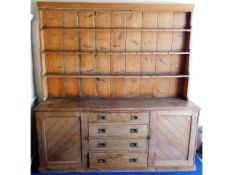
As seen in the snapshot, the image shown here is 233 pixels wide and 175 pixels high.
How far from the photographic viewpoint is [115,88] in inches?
108

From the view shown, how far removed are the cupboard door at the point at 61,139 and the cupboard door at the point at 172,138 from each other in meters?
0.84

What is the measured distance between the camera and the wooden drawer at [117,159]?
2465mm

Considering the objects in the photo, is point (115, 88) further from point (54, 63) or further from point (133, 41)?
point (54, 63)

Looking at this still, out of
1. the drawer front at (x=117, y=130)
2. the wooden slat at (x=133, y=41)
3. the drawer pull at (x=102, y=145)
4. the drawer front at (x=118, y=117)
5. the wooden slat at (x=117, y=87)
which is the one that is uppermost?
the wooden slat at (x=133, y=41)

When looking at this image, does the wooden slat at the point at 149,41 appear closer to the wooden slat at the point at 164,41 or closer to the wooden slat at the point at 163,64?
the wooden slat at the point at 164,41

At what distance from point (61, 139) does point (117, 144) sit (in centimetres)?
67

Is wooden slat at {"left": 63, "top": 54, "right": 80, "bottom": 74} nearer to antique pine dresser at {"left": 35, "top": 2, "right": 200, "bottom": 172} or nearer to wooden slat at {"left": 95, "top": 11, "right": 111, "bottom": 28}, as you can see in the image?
antique pine dresser at {"left": 35, "top": 2, "right": 200, "bottom": 172}

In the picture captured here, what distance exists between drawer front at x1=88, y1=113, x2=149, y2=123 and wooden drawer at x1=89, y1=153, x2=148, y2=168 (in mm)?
416

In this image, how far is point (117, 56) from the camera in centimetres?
267

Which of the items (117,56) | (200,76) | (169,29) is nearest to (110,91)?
(117,56)

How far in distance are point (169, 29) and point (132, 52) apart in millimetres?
532

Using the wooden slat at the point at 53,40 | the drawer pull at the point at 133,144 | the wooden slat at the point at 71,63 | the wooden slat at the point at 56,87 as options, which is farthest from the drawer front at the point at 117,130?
the wooden slat at the point at 53,40

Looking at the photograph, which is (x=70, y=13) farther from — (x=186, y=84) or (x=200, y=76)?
(x=200, y=76)
